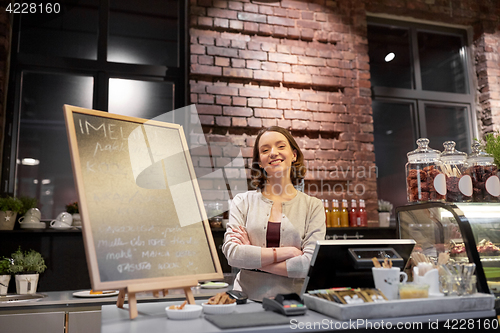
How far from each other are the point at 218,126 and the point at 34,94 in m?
1.58

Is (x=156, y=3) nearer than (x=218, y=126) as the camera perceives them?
No

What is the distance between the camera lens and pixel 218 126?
10.9 ft

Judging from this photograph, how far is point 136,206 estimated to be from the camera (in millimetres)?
1402

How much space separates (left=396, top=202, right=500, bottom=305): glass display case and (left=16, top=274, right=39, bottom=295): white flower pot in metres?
2.26

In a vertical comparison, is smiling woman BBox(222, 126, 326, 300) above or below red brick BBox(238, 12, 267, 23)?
below

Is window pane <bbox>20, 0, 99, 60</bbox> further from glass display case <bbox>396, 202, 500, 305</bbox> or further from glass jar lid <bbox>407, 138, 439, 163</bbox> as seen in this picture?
glass display case <bbox>396, 202, 500, 305</bbox>

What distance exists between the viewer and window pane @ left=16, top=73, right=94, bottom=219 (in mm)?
3217

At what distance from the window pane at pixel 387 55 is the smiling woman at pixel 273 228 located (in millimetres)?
2527

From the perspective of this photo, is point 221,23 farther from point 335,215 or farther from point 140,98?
point 335,215

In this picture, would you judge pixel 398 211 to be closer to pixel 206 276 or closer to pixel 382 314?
pixel 382 314

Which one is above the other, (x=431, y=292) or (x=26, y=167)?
(x=26, y=167)

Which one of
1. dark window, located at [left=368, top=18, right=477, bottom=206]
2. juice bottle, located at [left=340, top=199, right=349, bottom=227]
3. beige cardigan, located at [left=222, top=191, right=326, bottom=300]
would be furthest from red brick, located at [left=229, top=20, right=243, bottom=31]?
beige cardigan, located at [left=222, top=191, right=326, bottom=300]

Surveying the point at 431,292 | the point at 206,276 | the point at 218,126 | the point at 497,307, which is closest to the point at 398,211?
the point at 497,307

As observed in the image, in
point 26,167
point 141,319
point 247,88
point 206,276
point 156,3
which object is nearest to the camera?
point 141,319
